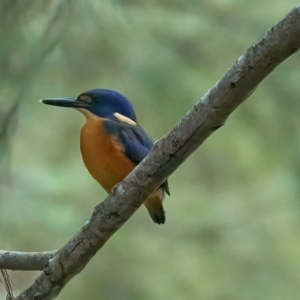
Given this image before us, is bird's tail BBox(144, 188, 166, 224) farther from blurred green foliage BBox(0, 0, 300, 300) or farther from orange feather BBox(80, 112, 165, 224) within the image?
blurred green foliage BBox(0, 0, 300, 300)

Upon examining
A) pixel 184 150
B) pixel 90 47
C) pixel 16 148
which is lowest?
pixel 16 148

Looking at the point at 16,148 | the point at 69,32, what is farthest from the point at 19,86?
the point at 16,148

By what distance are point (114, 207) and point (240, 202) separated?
219 centimetres

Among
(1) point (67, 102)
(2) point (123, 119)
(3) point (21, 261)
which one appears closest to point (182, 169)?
(2) point (123, 119)

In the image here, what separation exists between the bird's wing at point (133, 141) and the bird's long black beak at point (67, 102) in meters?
0.12

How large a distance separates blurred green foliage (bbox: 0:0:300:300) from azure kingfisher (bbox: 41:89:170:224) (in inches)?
9.9

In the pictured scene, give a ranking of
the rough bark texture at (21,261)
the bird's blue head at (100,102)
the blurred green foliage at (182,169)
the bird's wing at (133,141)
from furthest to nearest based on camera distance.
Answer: the blurred green foliage at (182,169) < the bird's blue head at (100,102) < the bird's wing at (133,141) < the rough bark texture at (21,261)

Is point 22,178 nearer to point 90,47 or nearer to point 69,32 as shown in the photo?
point 90,47

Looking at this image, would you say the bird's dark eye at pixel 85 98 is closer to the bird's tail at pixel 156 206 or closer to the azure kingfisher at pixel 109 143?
the azure kingfisher at pixel 109 143

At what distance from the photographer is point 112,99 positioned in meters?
1.93

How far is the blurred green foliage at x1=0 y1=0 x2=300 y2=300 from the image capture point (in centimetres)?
247

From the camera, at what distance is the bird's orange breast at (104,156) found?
181cm

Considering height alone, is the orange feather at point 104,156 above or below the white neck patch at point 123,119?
below

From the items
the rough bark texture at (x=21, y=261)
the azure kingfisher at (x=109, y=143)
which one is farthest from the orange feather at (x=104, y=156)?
the rough bark texture at (x=21, y=261)
